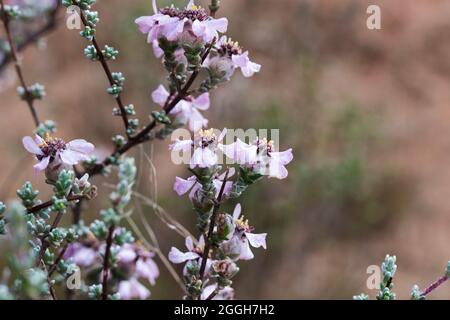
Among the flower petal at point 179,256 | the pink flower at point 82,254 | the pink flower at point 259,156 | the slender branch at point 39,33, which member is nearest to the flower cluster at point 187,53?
the pink flower at point 259,156

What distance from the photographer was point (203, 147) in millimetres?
1020

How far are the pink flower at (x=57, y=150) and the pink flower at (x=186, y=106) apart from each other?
8.4 inches

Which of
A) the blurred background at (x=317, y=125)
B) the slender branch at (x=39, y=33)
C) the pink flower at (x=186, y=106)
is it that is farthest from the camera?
A: the blurred background at (x=317, y=125)

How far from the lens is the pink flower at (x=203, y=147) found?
0.99 meters

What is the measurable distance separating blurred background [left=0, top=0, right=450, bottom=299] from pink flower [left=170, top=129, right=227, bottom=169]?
5.87 feet

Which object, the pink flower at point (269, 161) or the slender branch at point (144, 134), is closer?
the pink flower at point (269, 161)

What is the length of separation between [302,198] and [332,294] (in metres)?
0.53

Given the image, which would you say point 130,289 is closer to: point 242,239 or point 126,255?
point 126,255

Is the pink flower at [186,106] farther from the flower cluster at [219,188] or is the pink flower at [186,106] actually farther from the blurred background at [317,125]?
the blurred background at [317,125]

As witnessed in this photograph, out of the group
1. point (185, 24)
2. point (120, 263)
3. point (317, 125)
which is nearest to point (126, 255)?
point (120, 263)

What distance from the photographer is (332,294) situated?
3.38 metres

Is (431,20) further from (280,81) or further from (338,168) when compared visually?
(338,168)

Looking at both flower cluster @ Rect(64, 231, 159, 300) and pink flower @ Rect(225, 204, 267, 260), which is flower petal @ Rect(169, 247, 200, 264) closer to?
pink flower @ Rect(225, 204, 267, 260)

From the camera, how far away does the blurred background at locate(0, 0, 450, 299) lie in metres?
3.42
